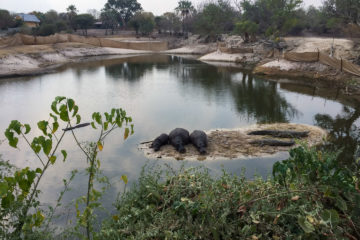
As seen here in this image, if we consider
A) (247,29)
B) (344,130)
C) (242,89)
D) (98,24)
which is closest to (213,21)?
(247,29)

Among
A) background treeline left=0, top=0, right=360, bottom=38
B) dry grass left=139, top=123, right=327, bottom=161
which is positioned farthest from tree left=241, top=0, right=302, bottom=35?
dry grass left=139, top=123, right=327, bottom=161

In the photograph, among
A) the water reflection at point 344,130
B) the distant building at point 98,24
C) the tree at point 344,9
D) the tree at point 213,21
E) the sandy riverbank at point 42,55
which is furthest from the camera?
the distant building at point 98,24

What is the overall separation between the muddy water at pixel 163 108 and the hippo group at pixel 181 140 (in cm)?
76

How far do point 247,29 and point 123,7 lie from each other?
156ft

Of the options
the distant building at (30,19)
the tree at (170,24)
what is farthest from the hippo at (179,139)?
the distant building at (30,19)

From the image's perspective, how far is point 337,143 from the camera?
35.4 feet

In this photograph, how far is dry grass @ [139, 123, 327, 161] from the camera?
Answer: 9859 mm

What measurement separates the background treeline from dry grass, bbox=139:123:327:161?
73.6 ft

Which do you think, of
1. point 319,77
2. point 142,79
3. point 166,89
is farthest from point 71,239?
point 319,77

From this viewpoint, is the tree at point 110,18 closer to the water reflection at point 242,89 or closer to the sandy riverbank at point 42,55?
the sandy riverbank at point 42,55

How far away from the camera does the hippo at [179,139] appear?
33.3 feet

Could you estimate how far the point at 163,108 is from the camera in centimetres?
1577

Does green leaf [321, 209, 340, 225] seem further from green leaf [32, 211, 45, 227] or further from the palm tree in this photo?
the palm tree

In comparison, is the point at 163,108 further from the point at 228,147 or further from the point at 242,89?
the point at 242,89
